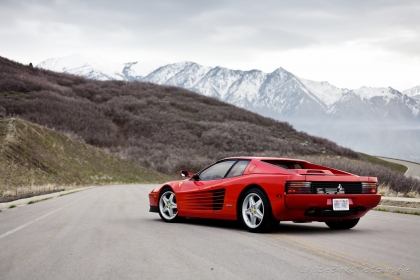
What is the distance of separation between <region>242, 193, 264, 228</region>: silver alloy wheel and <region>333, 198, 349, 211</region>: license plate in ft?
3.97

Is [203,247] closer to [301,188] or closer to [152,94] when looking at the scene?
[301,188]

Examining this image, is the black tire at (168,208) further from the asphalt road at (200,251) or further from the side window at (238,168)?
the side window at (238,168)

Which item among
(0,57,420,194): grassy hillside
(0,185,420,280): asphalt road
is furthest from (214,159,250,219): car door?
(0,57,420,194): grassy hillside

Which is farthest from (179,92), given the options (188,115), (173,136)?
(173,136)

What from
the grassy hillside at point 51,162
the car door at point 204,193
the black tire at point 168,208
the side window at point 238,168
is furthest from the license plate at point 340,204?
the grassy hillside at point 51,162

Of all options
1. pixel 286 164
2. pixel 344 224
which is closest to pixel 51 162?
pixel 286 164

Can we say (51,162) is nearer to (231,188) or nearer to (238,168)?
(238,168)

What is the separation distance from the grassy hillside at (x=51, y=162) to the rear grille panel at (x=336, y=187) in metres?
19.6

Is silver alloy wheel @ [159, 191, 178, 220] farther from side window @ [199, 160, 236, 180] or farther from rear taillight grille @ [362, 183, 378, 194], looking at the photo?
rear taillight grille @ [362, 183, 378, 194]

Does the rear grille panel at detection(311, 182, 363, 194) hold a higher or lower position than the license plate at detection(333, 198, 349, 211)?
higher

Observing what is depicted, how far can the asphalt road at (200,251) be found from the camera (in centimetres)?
566

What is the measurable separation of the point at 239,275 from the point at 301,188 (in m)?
3.28

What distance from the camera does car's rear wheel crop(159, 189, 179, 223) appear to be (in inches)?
422

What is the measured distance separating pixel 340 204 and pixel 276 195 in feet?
3.92
